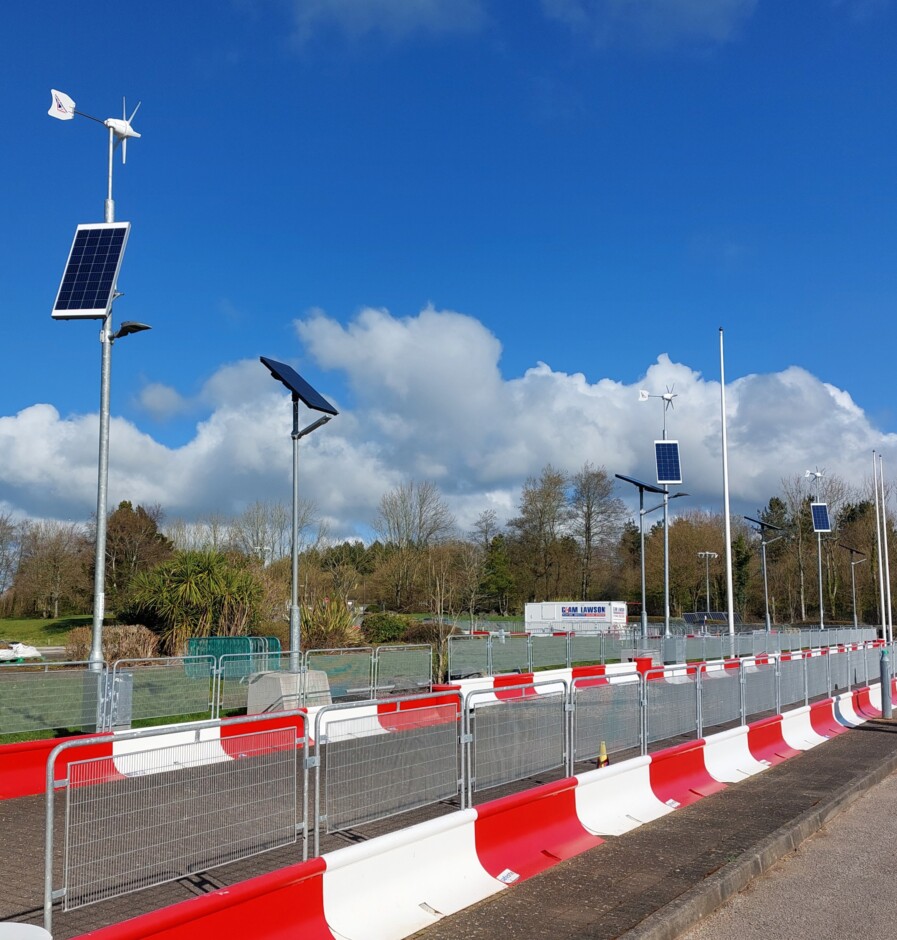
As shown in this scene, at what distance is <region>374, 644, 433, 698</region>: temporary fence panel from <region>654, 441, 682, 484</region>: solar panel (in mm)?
22292

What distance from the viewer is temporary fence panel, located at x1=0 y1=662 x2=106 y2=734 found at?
12250mm

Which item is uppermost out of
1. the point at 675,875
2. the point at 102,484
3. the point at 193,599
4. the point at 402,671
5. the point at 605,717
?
the point at 102,484

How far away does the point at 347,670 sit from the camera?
18.4m

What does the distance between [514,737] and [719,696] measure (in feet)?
18.4

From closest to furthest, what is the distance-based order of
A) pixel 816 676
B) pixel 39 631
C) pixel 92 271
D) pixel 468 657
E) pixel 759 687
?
pixel 759 687
pixel 92 271
pixel 816 676
pixel 468 657
pixel 39 631

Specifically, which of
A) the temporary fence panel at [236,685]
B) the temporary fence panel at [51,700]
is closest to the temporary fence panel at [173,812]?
the temporary fence panel at [51,700]

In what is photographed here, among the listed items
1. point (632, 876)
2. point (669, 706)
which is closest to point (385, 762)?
point (632, 876)

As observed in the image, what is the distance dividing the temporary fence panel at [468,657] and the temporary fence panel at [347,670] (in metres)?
4.22

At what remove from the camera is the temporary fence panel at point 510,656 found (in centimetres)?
2339

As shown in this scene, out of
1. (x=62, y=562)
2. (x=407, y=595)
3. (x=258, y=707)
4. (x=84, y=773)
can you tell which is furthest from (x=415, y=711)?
(x=62, y=562)

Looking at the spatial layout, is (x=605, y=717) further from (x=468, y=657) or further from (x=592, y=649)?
(x=592, y=649)

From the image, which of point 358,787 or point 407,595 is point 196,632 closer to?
point 358,787

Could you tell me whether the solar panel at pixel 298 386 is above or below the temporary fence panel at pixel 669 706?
above

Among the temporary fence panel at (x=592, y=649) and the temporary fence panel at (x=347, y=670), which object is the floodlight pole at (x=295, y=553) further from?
the temporary fence panel at (x=592, y=649)
